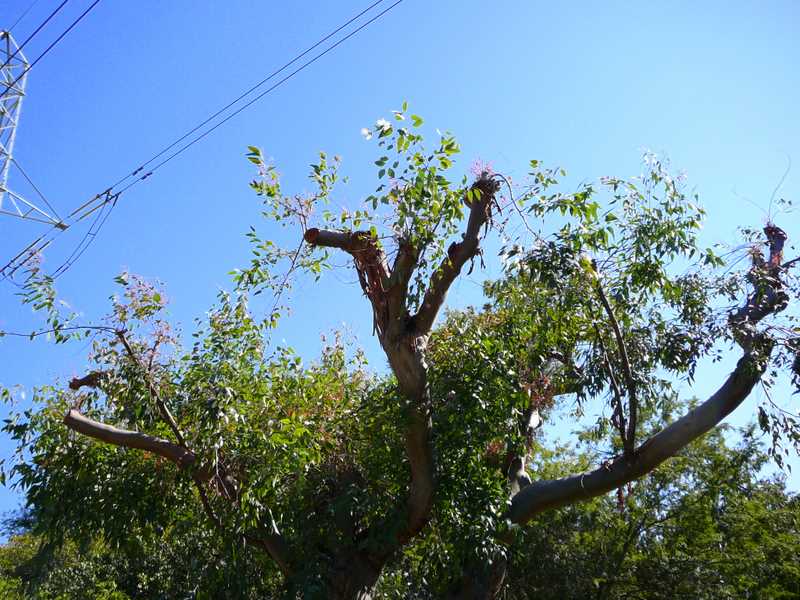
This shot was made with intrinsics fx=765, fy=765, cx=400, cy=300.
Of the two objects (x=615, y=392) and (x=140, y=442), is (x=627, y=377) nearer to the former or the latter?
(x=615, y=392)

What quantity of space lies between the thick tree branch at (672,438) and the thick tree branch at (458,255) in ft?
7.39

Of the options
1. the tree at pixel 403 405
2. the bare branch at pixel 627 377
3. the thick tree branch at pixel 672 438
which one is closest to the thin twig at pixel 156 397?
the tree at pixel 403 405

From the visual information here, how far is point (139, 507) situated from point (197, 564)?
1.36 m

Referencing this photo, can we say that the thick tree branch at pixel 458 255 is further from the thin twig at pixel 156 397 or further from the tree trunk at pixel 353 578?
the tree trunk at pixel 353 578

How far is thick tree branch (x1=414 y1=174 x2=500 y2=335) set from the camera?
22.5 feet

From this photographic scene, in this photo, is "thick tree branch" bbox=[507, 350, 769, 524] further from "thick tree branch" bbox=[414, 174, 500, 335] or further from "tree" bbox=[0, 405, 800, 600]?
"tree" bbox=[0, 405, 800, 600]

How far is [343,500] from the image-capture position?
Answer: 7664 millimetres

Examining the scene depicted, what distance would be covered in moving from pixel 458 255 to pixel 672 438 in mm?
2618

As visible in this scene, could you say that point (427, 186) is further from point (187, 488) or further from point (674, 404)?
point (674, 404)

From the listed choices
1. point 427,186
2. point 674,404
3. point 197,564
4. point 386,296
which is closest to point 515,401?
point 386,296

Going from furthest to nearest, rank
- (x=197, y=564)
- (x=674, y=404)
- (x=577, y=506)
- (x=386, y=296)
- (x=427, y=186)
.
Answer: (x=674, y=404), (x=577, y=506), (x=197, y=564), (x=386, y=296), (x=427, y=186)

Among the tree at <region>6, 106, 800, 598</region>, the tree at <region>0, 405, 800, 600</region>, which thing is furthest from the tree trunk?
the tree at <region>0, 405, 800, 600</region>

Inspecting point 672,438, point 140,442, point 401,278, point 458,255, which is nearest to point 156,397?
point 140,442

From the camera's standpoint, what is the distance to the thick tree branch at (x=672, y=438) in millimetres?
6988
